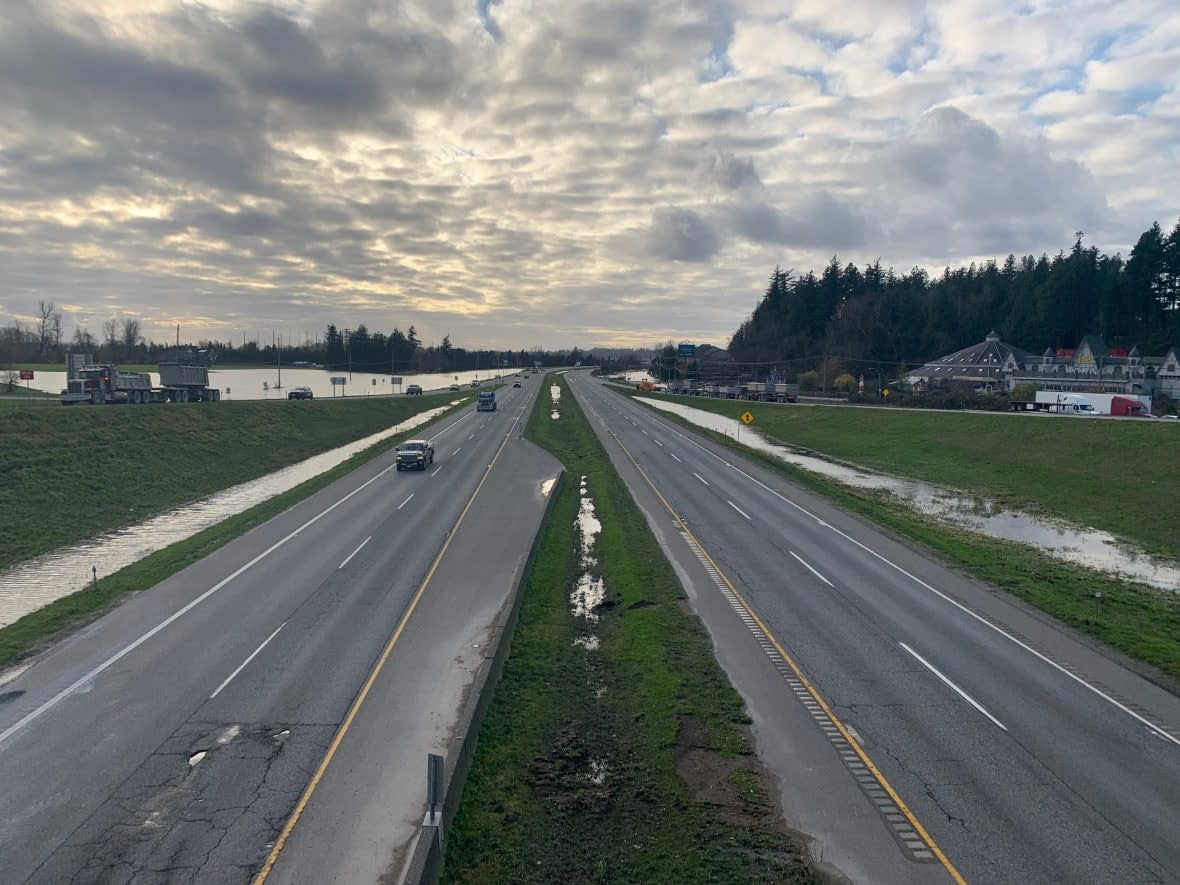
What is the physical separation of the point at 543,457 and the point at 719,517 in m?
23.0

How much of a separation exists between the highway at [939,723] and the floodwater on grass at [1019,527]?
8016 mm

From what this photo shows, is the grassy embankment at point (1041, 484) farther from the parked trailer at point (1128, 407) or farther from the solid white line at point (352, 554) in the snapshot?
the solid white line at point (352, 554)

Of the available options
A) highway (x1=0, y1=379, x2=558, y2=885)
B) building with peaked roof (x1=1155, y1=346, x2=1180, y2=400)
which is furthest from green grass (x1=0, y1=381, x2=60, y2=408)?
building with peaked roof (x1=1155, y1=346, x2=1180, y2=400)

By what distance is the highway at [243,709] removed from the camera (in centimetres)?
1128

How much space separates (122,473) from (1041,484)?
189 feet

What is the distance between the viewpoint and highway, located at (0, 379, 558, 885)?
37.0ft

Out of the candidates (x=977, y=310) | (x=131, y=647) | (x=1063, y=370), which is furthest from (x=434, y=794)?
(x=977, y=310)

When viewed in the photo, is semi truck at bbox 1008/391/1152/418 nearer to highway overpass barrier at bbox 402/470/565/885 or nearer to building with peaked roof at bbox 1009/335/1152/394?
building with peaked roof at bbox 1009/335/1152/394

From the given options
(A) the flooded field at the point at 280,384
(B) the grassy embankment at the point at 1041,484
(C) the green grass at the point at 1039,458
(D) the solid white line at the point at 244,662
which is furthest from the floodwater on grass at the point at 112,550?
(A) the flooded field at the point at 280,384

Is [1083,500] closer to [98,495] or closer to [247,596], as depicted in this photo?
[247,596]

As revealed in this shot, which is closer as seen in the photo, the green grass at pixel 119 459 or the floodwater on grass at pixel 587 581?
the floodwater on grass at pixel 587 581

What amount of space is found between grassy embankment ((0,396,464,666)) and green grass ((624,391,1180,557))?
4113 cm

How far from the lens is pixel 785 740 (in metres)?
14.8

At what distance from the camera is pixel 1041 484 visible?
48.7m
